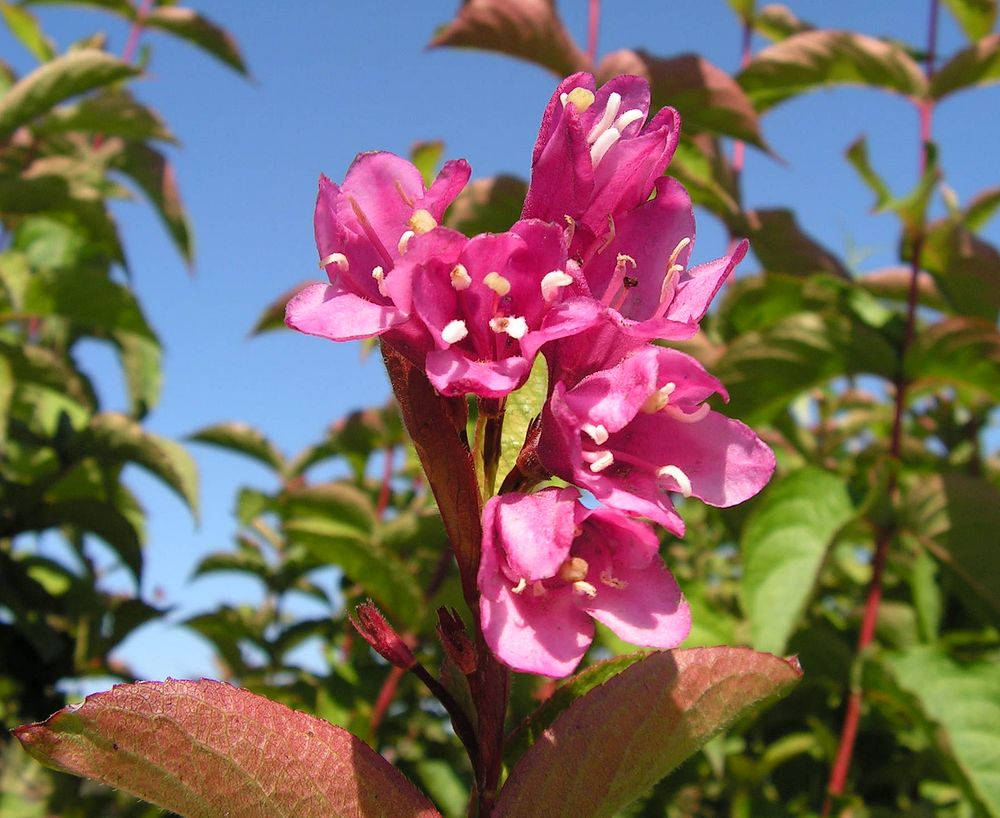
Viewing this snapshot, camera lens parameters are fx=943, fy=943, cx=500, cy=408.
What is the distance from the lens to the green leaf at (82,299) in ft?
7.41

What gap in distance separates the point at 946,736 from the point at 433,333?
136cm

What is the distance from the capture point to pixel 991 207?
265 cm

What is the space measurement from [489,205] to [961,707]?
1330 mm

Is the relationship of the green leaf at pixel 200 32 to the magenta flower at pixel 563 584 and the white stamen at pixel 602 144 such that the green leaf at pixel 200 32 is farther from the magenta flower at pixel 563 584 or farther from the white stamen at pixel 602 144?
the magenta flower at pixel 563 584

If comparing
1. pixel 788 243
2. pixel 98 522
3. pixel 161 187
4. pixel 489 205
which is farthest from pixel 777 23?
pixel 98 522

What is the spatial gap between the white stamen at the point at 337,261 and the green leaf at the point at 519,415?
214 millimetres

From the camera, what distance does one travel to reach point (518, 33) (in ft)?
6.77

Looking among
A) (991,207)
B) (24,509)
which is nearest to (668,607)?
(24,509)

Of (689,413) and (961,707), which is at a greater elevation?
(689,413)

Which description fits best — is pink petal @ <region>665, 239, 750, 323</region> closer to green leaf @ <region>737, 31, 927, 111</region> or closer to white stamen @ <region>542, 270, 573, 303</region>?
white stamen @ <region>542, 270, 573, 303</region>

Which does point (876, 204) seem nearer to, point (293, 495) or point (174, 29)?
point (293, 495)

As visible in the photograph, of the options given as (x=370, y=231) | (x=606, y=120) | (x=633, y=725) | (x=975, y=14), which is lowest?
(x=633, y=725)

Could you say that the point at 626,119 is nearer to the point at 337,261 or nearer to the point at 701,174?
the point at 337,261

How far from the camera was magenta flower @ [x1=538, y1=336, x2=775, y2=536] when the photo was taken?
2.37 ft
